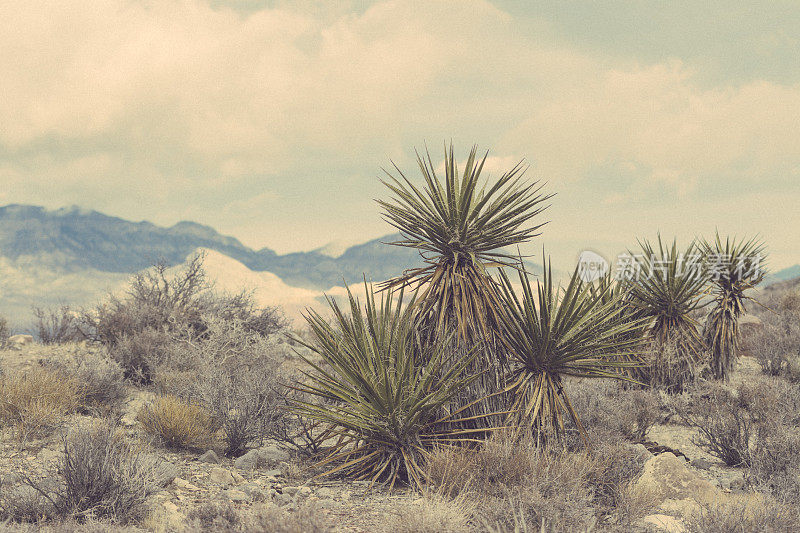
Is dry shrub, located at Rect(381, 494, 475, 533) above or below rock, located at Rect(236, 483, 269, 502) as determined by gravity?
above

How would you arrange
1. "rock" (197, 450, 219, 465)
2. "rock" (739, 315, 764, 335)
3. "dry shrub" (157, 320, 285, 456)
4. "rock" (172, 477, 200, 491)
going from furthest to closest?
Answer: "rock" (739, 315, 764, 335) < "dry shrub" (157, 320, 285, 456) < "rock" (197, 450, 219, 465) < "rock" (172, 477, 200, 491)

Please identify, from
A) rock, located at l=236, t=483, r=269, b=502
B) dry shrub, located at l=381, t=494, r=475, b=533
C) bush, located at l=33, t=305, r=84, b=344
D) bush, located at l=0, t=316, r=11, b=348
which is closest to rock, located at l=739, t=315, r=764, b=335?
dry shrub, located at l=381, t=494, r=475, b=533

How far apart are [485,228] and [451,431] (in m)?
2.49

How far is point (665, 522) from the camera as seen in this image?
17.9ft

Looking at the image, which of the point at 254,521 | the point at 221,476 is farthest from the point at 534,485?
the point at 221,476

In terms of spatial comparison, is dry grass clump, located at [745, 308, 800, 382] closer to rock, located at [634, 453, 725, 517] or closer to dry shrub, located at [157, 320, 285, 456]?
rock, located at [634, 453, 725, 517]

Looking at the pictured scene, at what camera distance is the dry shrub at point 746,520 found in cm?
485

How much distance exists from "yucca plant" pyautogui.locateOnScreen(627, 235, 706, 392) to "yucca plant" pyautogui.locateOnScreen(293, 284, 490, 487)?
22.4ft

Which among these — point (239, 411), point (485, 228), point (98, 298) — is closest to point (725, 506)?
point (485, 228)

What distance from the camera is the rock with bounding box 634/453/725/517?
607cm

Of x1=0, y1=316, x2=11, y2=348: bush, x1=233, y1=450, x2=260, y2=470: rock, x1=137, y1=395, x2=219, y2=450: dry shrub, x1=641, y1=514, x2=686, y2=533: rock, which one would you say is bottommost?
x1=641, y1=514, x2=686, y2=533: rock

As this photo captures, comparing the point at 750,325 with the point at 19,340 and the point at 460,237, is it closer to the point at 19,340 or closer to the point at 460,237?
the point at 460,237

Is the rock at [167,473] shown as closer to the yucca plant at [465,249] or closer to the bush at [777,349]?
the yucca plant at [465,249]

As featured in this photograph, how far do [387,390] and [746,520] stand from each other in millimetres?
3602
